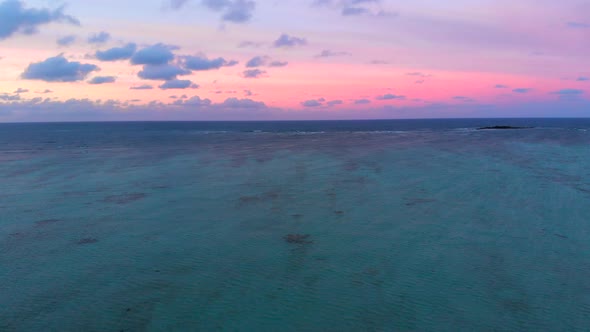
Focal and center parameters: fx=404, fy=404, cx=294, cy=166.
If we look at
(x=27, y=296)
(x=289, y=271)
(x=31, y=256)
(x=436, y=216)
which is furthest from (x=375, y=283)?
(x=31, y=256)

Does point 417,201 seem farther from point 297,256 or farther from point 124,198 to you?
point 124,198

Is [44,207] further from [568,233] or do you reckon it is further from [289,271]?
[568,233]

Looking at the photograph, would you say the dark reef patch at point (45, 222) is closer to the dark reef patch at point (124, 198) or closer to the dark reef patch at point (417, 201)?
the dark reef patch at point (124, 198)

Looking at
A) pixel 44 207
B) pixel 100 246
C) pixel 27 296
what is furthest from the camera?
pixel 44 207

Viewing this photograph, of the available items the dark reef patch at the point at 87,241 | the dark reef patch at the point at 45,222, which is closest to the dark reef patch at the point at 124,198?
the dark reef patch at the point at 45,222

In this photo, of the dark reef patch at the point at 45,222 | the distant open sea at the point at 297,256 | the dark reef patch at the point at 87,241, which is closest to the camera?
the distant open sea at the point at 297,256

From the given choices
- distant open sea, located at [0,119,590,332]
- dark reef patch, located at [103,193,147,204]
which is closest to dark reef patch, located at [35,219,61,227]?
distant open sea, located at [0,119,590,332]

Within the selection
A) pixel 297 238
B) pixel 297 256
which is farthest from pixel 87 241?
pixel 297 256

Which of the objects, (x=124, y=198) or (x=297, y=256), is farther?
(x=124, y=198)
